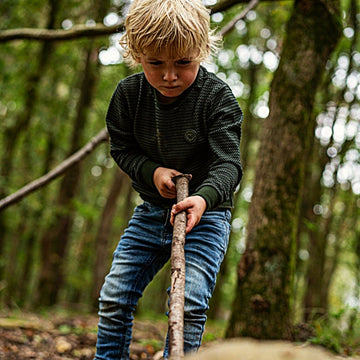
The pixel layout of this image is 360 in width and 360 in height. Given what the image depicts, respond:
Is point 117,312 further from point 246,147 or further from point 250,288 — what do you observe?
point 246,147

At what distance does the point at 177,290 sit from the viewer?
1667mm

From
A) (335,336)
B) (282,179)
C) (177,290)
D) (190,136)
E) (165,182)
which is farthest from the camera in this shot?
(335,336)

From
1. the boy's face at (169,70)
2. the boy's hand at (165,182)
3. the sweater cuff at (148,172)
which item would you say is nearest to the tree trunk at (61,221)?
the sweater cuff at (148,172)

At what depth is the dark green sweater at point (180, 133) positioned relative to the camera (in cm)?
243

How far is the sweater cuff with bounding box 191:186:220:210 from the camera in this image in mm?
2141

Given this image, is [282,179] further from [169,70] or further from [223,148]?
[169,70]

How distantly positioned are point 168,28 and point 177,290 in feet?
3.82

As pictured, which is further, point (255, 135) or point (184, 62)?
point (255, 135)

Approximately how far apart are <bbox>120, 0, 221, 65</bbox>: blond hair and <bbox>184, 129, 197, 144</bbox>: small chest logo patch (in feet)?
1.27

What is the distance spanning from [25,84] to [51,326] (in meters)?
6.63

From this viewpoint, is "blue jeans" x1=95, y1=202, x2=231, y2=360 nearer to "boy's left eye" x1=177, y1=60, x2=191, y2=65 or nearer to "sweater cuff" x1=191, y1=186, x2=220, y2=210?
"sweater cuff" x1=191, y1=186, x2=220, y2=210

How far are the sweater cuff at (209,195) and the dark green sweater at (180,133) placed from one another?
106mm

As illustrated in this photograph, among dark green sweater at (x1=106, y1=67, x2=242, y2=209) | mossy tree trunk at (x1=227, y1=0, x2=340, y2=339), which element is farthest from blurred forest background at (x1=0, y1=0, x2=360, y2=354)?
dark green sweater at (x1=106, y1=67, x2=242, y2=209)

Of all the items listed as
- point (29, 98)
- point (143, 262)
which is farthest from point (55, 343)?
point (29, 98)
